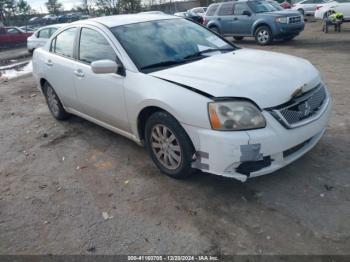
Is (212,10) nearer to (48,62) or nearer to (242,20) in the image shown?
(242,20)

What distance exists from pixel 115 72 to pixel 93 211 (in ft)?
4.86

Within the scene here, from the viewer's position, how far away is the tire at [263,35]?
1352 cm

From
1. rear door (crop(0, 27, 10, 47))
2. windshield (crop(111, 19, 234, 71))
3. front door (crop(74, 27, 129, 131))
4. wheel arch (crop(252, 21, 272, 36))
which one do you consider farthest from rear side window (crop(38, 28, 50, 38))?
windshield (crop(111, 19, 234, 71))

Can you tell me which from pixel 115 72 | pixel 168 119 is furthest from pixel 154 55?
pixel 168 119

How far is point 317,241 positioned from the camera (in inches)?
107

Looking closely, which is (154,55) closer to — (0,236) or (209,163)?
(209,163)

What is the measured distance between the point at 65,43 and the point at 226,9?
Answer: 37.7 ft

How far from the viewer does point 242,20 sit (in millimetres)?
14492

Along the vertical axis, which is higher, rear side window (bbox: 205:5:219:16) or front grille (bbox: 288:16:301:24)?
rear side window (bbox: 205:5:219:16)

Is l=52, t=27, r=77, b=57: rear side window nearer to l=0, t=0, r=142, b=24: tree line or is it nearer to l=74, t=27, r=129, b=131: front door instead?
l=74, t=27, r=129, b=131: front door

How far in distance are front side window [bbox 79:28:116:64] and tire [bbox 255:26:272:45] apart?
33.8 ft

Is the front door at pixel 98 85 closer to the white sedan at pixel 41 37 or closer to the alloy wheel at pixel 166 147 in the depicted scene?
the alloy wheel at pixel 166 147

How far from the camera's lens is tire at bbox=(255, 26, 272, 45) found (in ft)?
44.3

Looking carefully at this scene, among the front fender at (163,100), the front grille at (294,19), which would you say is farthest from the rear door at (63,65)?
the front grille at (294,19)
